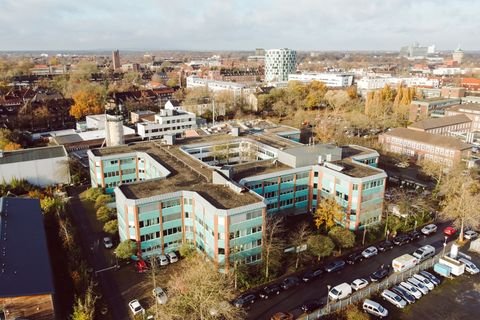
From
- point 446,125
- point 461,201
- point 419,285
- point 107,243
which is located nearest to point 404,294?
point 419,285

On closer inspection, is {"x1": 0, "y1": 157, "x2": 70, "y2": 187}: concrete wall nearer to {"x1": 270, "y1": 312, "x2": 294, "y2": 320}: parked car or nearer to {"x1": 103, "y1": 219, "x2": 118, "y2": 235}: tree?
{"x1": 103, "y1": 219, "x2": 118, "y2": 235}: tree

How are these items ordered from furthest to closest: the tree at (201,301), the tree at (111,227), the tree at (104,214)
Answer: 1. the tree at (104,214)
2. the tree at (111,227)
3. the tree at (201,301)

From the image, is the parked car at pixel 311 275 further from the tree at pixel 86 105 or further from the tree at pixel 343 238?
the tree at pixel 86 105

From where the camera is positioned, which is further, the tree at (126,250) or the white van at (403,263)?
the tree at (126,250)

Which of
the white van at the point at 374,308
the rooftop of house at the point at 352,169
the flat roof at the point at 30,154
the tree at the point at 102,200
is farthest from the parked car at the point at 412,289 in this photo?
the flat roof at the point at 30,154

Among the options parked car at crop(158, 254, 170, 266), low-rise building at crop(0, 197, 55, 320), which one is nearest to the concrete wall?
low-rise building at crop(0, 197, 55, 320)

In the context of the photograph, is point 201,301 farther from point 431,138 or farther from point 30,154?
point 431,138

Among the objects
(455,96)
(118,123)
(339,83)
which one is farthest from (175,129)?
(339,83)
